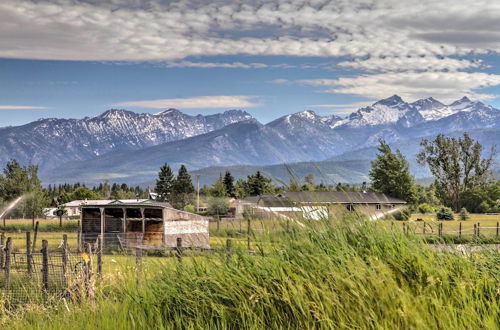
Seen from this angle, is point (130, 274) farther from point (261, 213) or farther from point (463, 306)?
point (463, 306)

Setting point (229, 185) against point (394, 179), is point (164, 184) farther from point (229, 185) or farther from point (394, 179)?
point (394, 179)

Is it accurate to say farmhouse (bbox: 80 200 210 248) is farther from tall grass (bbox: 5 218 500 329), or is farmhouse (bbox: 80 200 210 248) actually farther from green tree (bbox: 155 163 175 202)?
green tree (bbox: 155 163 175 202)

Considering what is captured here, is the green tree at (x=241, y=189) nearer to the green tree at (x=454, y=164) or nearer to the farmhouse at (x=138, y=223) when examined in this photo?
the green tree at (x=454, y=164)

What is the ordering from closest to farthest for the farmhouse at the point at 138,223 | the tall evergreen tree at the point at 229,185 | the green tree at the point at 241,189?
the farmhouse at the point at 138,223 < the green tree at the point at 241,189 < the tall evergreen tree at the point at 229,185

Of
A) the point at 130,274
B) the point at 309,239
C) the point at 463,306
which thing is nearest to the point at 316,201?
the point at 309,239

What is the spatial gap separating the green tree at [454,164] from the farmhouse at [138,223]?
86244 millimetres

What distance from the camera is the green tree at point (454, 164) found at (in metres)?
122

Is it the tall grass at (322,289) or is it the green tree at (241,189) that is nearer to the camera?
the tall grass at (322,289)

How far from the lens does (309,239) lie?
6.70m

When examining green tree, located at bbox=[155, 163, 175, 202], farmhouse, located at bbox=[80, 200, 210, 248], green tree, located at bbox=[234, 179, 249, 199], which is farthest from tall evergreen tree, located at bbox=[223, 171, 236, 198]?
farmhouse, located at bbox=[80, 200, 210, 248]

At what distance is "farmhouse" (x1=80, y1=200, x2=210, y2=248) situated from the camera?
142ft

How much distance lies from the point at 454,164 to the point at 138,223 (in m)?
92.0

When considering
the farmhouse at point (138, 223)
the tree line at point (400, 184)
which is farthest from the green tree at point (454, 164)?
the farmhouse at point (138, 223)

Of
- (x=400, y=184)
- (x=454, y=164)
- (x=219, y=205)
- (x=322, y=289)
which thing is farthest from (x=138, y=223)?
(x=454, y=164)
